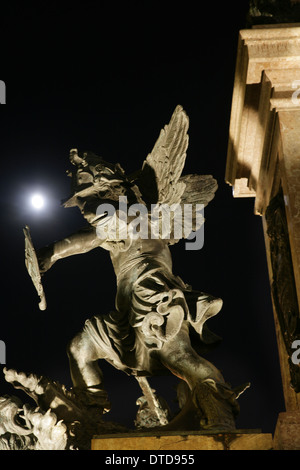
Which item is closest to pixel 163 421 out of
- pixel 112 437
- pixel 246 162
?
pixel 112 437

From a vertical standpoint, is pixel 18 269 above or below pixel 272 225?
below

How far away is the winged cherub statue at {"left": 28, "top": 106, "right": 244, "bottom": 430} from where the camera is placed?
17.7 ft

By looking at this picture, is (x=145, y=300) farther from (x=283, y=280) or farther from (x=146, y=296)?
(x=283, y=280)

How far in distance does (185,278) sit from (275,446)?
7255 mm

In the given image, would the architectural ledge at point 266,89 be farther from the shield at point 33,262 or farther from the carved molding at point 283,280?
the shield at point 33,262

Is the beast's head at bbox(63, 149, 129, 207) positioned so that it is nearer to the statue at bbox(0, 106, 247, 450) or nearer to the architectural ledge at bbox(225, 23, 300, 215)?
the statue at bbox(0, 106, 247, 450)

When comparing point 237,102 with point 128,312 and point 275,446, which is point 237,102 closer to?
point 128,312

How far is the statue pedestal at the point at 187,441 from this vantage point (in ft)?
15.0

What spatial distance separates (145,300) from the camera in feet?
19.1

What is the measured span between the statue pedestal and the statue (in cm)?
Answer: 27

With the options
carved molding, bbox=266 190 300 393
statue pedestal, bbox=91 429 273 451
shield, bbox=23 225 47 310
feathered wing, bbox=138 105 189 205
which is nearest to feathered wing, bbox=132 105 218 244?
Answer: feathered wing, bbox=138 105 189 205

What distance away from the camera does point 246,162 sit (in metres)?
6.99

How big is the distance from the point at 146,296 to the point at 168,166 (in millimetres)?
1469
